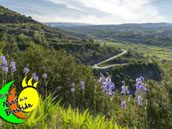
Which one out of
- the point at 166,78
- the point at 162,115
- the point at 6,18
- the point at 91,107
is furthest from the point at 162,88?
the point at 6,18

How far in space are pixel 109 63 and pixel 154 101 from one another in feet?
271

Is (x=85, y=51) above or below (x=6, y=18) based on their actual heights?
below

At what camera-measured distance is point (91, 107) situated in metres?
6.51

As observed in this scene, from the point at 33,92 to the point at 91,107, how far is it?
487cm

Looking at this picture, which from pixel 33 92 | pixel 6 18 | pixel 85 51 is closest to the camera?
pixel 33 92

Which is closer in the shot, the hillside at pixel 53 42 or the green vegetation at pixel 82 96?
the green vegetation at pixel 82 96

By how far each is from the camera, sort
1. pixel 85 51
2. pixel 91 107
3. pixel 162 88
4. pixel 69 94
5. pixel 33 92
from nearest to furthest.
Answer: pixel 33 92
pixel 162 88
pixel 91 107
pixel 69 94
pixel 85 51

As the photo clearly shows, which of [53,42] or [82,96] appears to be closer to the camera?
[82,96]

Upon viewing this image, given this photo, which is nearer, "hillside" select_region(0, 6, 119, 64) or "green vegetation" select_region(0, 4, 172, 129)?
"green vegetation" select_region(0, 4, 172, 129)

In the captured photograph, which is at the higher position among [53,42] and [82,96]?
[53,42]

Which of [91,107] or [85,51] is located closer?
[91,107]

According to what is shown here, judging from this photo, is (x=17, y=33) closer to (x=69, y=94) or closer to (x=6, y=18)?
(x=6, y=18)

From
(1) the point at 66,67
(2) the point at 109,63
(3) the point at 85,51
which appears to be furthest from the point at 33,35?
(1) the point at 66,67

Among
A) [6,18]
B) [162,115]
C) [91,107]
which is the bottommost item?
[91,107]
